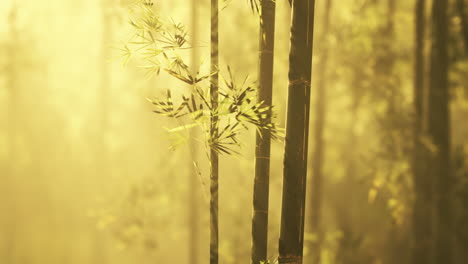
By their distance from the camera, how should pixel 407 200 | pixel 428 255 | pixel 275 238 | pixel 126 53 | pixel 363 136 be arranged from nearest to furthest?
pixel 126 53
pixel 428 255
pixel 407 200
pixel 275 238
pixel 363 136

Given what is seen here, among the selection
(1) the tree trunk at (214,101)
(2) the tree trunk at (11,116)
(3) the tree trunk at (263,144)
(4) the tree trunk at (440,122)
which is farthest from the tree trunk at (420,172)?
(2) the tree trunk at (11,116)

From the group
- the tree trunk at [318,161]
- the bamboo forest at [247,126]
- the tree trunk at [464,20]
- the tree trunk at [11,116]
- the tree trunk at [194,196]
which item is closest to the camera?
the bamboo forest at [247,126]

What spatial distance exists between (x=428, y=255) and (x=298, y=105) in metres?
4.79

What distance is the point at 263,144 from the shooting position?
220 centimetres

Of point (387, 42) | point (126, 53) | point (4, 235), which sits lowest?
point (4, 235)

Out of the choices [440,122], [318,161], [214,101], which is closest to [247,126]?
[318,161]

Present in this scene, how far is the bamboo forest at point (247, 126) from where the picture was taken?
84.2 inches

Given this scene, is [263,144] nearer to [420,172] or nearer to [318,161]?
[318,161]

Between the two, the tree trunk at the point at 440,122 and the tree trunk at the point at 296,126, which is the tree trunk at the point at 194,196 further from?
the tree trunk at the point at 296,126

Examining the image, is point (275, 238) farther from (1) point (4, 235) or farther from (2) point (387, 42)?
(1) point (4, 235)

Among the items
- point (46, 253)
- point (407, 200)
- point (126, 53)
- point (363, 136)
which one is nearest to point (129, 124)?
point (46, 253)

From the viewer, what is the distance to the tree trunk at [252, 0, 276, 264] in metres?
2.19

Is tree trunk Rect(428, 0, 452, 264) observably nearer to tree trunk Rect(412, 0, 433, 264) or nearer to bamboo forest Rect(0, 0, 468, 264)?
bamboo forest Rect(0, 0, 468, 264)

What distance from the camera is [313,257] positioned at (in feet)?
21.3
